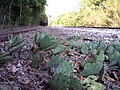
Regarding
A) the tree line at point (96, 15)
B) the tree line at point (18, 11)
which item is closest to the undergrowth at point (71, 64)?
the tree line at point (18, 11)

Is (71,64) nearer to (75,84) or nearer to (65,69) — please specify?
(65,69)

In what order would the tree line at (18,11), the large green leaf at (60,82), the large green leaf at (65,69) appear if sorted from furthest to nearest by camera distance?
the tree line at (18,11), the large green leaf at (65,69), the large green leaf at (60,82)

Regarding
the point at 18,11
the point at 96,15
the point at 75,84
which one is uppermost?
the point at 18,11

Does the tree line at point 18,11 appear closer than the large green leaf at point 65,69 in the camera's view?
No

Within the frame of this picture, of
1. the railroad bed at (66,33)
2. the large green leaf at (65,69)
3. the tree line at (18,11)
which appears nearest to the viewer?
the large green leaf at (65,69)

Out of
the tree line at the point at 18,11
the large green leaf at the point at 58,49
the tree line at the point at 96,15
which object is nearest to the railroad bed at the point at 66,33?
the tree line at the point at 18,11

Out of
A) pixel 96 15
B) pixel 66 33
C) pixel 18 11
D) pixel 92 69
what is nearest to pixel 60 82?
pixel 92 69

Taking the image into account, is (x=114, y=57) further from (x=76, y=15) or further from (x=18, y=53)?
(x=76, y=15)

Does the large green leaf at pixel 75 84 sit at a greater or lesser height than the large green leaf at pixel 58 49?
lesser

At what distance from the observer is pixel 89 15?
29312mm

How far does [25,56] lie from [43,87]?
579mm

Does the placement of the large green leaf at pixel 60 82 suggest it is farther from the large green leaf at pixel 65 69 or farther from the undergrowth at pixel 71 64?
the large green leaf at pixel 65 69

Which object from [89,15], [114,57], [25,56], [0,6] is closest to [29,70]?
[25,56]

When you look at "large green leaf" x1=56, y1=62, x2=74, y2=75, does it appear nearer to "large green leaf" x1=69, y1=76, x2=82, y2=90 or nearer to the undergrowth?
the undergrowth
